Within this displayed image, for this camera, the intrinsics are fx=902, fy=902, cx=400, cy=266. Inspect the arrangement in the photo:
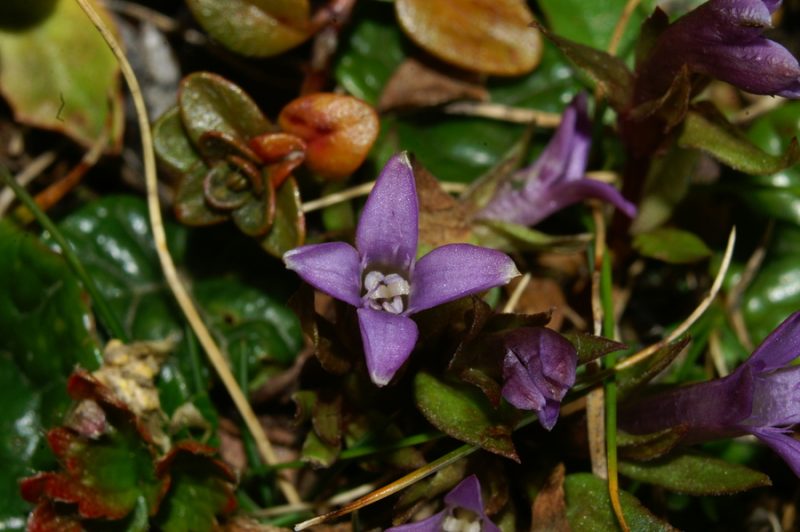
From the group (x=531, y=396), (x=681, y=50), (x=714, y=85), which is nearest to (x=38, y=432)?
(x=531, y=396)

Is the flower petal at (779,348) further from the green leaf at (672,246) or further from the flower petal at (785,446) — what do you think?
the green leaf at (672,246)

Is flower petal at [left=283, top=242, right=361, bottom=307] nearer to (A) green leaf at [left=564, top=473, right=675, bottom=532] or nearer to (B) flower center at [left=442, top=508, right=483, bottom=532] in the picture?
(B) flower center at [left=442, top=508, right=483, bottom=532]

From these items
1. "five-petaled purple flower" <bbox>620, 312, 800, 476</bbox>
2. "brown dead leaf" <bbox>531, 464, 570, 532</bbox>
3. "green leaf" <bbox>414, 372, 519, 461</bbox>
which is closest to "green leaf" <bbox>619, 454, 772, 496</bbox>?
"five-petaled purple flower" <bbox>620, 312, 800, 476</bbox>

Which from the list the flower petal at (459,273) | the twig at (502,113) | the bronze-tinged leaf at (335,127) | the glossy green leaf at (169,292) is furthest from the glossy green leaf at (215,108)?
the flower petal at (459,273)

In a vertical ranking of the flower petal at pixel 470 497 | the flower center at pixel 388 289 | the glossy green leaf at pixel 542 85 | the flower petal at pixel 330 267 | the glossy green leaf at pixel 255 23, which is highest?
the glossy green leaf at pixel 255 23

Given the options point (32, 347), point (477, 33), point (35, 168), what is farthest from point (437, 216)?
point (35, 168)

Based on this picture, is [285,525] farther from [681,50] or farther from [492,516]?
[681,50]
